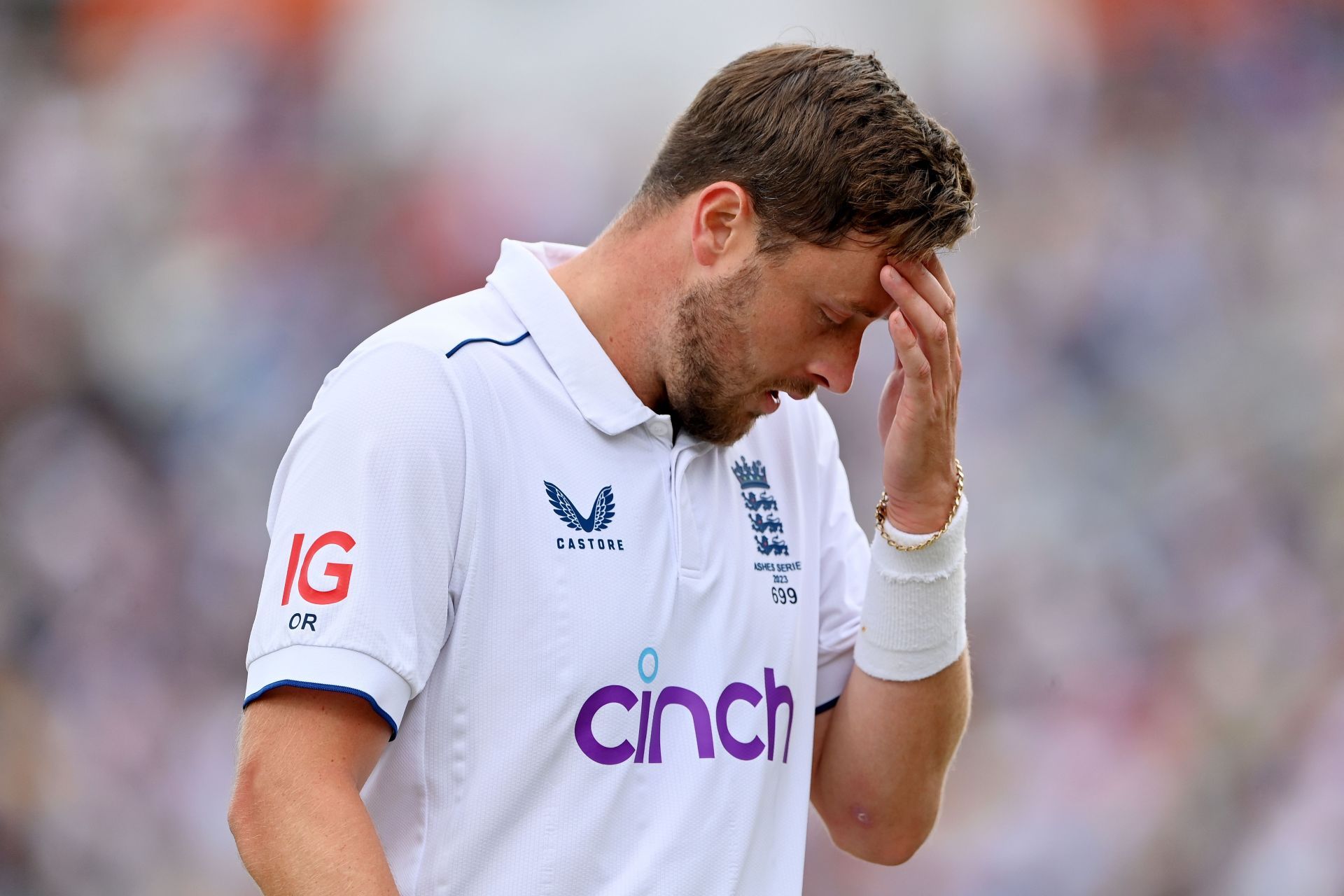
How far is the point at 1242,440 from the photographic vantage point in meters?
3.80

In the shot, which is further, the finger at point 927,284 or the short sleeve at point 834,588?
the short sleeve at point 834,588

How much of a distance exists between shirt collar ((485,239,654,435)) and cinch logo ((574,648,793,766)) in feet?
1.04

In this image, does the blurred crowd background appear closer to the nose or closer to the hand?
the hand

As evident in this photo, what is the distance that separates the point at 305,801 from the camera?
4.53 feet

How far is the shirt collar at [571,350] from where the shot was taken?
5.68 feet

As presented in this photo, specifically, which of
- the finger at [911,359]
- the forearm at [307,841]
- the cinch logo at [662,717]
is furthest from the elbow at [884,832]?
the forearm at [307,841]

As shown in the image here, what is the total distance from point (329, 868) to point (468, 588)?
341 mm

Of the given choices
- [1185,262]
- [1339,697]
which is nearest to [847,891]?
[1339,697]

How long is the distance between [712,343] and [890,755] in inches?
27.3

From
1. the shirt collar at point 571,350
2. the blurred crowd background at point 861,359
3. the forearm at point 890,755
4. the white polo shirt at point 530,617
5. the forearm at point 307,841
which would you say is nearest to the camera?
the forearm at point 307,841

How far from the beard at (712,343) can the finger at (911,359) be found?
20 cm

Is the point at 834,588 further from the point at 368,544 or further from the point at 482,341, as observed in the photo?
the point at 368,544

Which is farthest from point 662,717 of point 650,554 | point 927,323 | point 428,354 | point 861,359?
point 861,359

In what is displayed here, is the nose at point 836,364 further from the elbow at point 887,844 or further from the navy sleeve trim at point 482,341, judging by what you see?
the elbow at point 887,844
